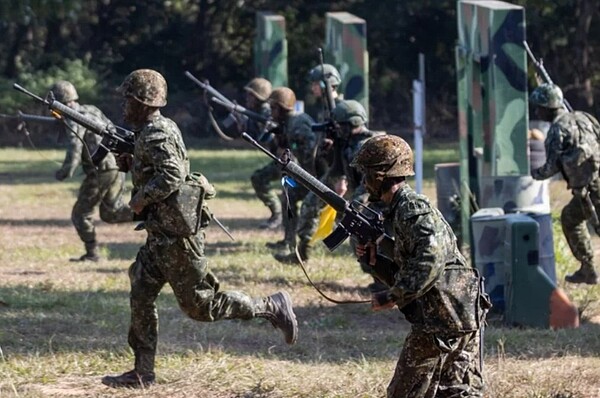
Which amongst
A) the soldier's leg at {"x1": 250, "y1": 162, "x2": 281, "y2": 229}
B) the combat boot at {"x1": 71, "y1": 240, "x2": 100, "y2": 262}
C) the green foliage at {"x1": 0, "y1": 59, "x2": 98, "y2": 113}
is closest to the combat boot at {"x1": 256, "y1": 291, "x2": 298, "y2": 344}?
the combat boot at {"x1": 71, "y1": 240, "x2": 100, "y2": 262}

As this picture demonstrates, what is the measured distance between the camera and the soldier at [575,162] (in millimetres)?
11883

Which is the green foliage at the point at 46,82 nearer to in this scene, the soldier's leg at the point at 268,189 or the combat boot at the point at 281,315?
the soldier's leg at the point at 268,189

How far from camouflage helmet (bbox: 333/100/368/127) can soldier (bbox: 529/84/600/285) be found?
1.53m

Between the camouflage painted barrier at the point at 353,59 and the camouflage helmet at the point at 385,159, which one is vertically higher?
the camouflage helmet at the point at 385,159

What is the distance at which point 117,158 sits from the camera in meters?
8.55

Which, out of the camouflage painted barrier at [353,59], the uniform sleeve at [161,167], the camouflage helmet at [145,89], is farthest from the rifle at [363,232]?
the camouflage painted barrier at [353,59]

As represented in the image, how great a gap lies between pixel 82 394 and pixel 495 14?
6.38 m

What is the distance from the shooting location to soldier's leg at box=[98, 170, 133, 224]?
1341 cm

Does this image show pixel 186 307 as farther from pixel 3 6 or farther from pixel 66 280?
pixel 3 6

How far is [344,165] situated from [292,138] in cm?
168

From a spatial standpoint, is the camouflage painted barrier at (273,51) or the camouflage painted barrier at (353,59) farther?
the camouflage painted barrier at (273,51)

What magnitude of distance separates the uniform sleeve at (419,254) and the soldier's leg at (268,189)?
9.93m

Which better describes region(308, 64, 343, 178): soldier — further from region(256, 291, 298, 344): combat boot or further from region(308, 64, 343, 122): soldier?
region(256, 291, 298, 344): combat boot

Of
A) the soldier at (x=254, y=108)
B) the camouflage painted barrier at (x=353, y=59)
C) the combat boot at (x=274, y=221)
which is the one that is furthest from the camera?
the camouflage painted barrier at (x=353, y=59)
